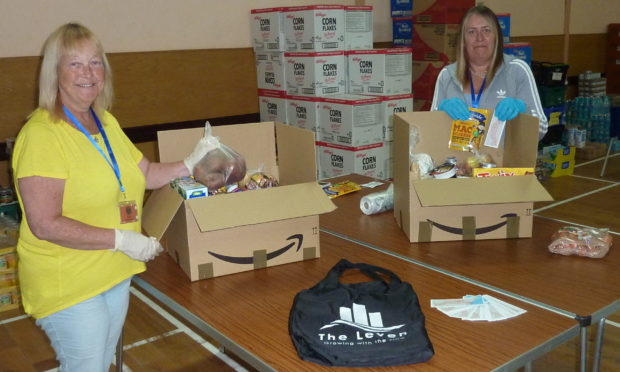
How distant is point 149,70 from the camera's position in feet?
15.4

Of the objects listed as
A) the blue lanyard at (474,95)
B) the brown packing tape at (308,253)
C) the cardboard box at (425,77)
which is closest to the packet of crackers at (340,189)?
the blue lanyard at (474,95)

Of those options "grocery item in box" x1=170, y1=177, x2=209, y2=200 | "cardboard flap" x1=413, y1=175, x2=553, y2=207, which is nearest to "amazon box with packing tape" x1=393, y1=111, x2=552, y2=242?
"cardboard flap" x1=413, y1=175, x2=553, y2=207

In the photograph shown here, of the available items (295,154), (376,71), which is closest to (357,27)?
→ (376,71)

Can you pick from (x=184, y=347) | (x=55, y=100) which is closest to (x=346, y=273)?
(x=55, y=100)

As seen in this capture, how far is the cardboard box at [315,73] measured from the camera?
15.6ft

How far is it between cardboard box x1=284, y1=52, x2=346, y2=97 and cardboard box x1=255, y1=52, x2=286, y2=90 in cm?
6

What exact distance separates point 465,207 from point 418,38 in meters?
4.26

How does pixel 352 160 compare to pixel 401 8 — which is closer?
pixel 352 160

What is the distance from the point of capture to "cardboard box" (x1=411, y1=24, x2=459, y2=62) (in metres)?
5.55

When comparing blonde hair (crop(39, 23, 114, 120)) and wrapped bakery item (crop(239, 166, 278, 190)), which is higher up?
blonde hair (crop(39, 23, 114, 120))

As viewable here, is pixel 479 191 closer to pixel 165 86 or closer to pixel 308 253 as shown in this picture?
pixel 308 253

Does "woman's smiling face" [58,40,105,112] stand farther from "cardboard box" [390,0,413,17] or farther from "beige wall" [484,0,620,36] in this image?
"beige wall" [484,0,620,36]

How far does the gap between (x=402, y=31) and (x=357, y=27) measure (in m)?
1.29

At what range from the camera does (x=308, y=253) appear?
71.8 inches
